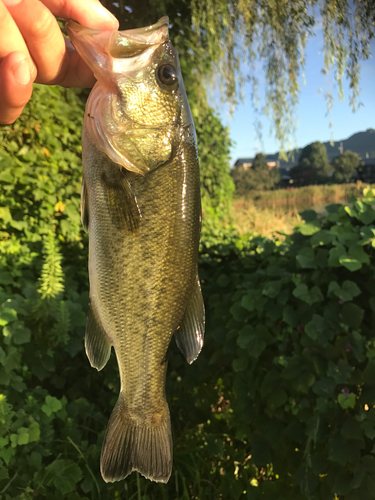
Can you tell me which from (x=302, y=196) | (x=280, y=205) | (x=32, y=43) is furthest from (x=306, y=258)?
(x=302, y=196)

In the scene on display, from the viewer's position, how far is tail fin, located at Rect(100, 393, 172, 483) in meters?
1.21

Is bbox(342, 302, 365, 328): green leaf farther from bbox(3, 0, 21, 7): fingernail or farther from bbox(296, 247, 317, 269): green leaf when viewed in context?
bbox(3, 0, 21, 7): fingernail

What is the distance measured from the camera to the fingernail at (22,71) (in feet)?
3.27

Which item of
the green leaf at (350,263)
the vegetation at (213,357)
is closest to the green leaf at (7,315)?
the vegetation at (213,357)

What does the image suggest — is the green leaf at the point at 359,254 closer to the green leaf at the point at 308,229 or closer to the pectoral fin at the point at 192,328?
the green leaf at the point at 308,229

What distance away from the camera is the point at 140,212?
3.79 ft

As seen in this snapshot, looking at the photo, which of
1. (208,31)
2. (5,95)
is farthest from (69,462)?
(208,31)

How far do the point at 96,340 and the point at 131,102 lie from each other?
0.75m

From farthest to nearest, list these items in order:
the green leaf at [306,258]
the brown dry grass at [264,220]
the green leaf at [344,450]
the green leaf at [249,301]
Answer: the brown dry grass at [264,220] → the green leaf at [249,301] → the green leaf at [306,258] → the green leaf at [344,450]

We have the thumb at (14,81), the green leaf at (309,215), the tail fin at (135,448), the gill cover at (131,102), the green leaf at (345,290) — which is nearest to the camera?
the thumb at (14,81)

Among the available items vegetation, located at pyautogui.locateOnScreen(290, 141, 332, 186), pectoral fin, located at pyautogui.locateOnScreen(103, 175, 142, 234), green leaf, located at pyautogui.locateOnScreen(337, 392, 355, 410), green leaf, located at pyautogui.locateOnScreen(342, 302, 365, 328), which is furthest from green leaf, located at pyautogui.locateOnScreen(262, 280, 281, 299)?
vegetation, located at pyautogui.locateOnScreen(290, 141, 332, 186)

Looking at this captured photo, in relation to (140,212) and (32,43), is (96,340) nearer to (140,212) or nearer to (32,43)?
(140,212)

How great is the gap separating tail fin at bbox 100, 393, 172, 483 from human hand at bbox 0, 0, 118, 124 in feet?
3.29

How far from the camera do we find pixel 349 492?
2127mm
